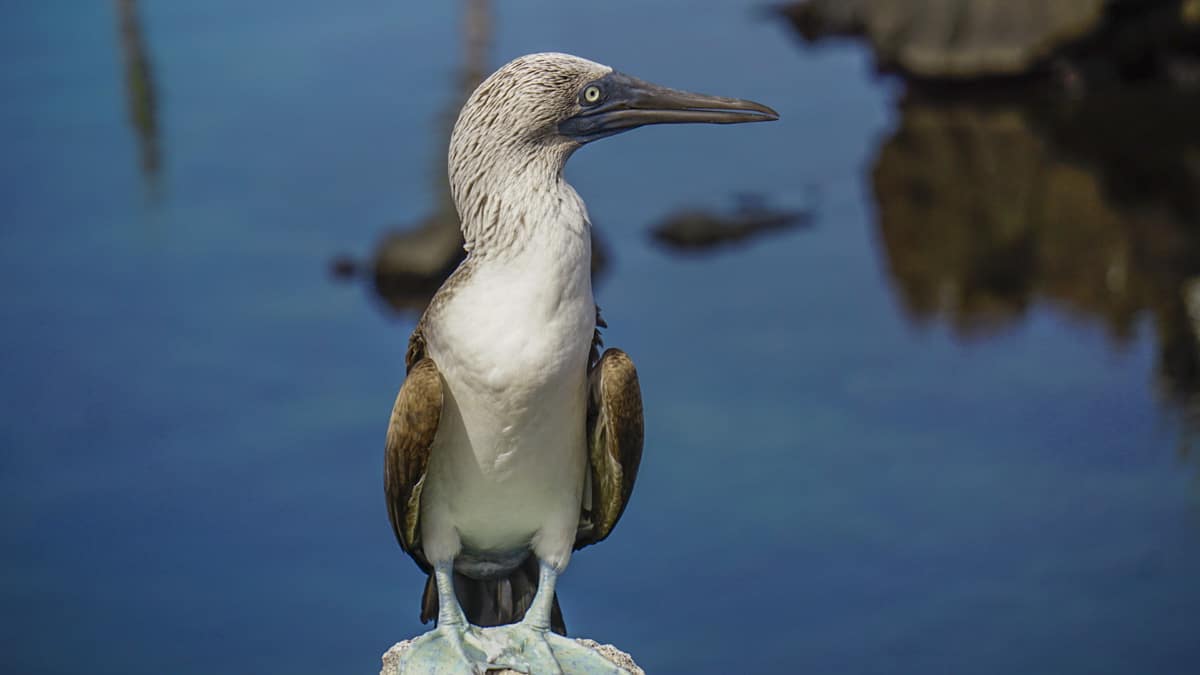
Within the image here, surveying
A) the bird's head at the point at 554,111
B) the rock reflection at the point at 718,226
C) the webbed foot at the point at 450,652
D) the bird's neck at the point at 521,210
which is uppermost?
the rock reflection at the point at 718,226

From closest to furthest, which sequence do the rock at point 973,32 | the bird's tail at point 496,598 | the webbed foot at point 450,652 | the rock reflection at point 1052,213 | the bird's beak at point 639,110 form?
1. the bird's beak at point 639,110
2. the webbed foot at point 450,652
3. the bird's tail at point 496,598
4. the rock reflection at point 1052,213
5. the rock at point 973,32

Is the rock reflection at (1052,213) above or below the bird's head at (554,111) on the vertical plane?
above

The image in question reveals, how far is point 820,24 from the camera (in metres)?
19.1

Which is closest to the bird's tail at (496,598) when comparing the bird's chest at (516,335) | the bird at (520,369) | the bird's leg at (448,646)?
the bird at (520,369)

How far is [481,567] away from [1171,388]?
9481 mm

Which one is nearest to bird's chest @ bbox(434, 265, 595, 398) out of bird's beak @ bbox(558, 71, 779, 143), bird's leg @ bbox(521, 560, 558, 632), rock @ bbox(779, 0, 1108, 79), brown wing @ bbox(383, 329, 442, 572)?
brown wing @ bbox(383, 329, 442, 572)

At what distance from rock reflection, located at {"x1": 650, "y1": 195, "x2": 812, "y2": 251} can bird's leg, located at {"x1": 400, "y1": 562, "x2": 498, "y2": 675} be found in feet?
35.6

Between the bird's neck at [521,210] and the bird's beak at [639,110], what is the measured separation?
11 centimetres

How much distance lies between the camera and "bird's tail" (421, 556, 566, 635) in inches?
184

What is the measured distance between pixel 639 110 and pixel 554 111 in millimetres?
239

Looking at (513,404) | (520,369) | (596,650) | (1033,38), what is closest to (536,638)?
(596,650)

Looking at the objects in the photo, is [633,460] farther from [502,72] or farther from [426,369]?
[502,72]

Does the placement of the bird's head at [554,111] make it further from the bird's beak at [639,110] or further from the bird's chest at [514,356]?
the bird's chest at [514,356]

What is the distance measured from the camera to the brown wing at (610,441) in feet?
14.0
